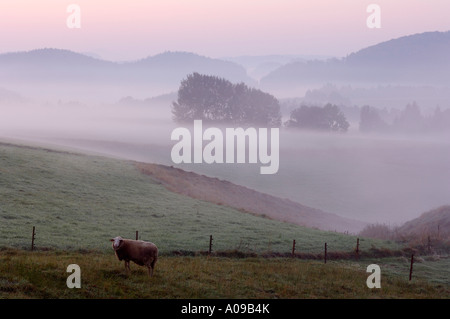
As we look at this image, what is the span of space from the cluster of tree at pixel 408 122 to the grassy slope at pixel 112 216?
138793mm

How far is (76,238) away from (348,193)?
7558 cm

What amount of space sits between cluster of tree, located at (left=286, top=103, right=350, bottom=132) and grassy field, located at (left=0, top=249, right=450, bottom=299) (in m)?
125

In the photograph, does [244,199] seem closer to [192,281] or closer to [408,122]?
[192,281]

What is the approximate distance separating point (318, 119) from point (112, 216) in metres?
117

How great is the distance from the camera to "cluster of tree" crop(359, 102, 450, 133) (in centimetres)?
18488

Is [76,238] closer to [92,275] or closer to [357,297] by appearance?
[92,275]

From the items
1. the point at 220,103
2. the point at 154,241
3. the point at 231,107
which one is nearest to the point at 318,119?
the point at 231,107

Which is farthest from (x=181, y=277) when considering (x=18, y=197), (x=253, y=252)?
(x=18, y=197)

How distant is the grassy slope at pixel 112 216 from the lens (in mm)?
32906

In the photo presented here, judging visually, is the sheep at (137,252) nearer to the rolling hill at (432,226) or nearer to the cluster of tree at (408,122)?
the rolling hill at (432,226)

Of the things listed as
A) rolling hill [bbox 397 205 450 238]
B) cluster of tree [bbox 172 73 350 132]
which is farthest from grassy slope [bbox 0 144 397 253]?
cluster of tree [bbox 172 73 350 132]

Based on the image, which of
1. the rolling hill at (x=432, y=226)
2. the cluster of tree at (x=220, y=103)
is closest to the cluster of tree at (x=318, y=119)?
the cluster of tree at (x=220, y=103)

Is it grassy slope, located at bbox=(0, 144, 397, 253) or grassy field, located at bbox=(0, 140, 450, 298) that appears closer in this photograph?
grassy field, located at bbox=(0, 140, 450, 298)

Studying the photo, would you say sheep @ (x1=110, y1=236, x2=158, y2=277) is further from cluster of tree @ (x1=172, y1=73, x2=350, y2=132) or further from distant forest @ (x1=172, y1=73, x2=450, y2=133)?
distant forest @ (x1=172, y1=73, x2=450, y2=133)
